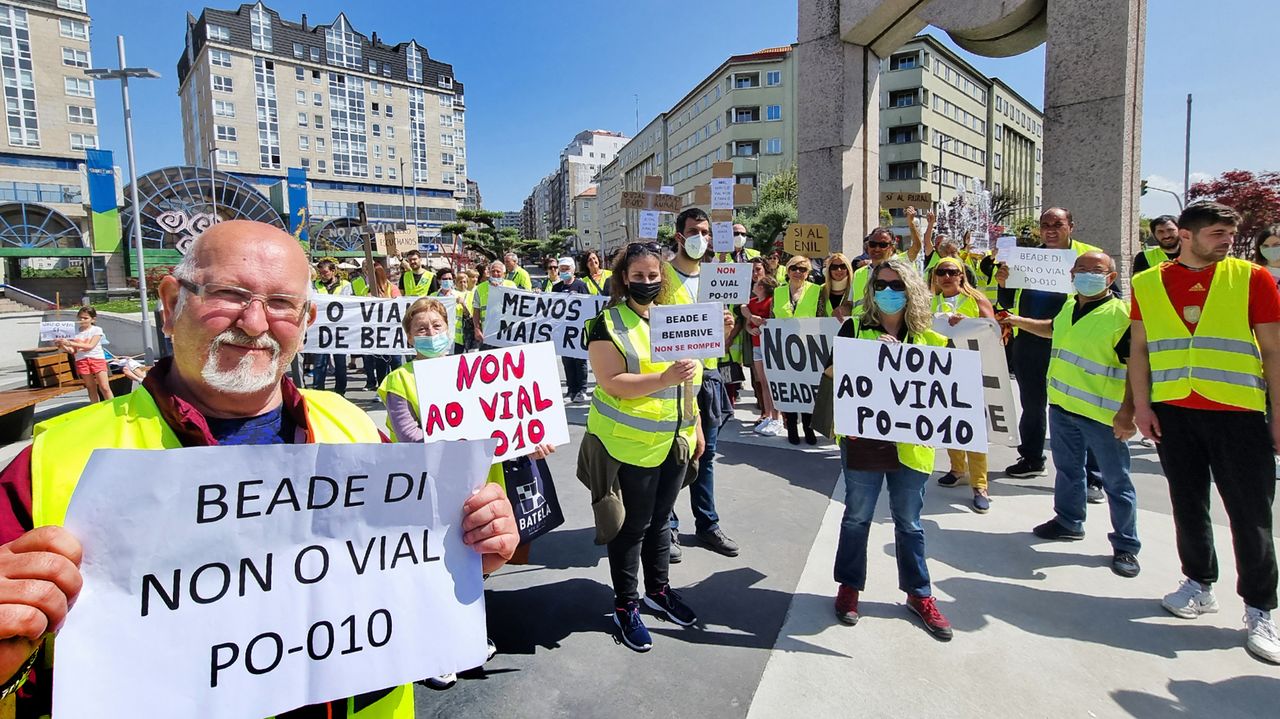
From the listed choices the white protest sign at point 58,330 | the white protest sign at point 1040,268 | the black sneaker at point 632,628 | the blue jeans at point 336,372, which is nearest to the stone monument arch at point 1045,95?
the white protest sign at point 1040,268

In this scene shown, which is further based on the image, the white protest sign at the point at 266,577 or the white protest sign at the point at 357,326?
the white protest sign at the point at 357,326

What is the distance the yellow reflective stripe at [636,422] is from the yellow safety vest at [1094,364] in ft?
9.35

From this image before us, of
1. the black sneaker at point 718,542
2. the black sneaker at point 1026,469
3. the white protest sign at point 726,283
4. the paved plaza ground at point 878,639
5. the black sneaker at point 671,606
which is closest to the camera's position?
the paved plaza ground at point 878,639

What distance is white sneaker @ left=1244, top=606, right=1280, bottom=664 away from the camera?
2.99m

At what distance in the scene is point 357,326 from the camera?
7141 millimetres

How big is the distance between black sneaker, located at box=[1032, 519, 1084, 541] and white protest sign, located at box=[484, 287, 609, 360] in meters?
5.03

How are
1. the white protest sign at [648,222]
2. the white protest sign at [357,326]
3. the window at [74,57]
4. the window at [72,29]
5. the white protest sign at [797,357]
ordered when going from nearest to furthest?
the white protest sign at [797,357]
the white protest sign at [357,326]
the white protest sign at [648,222]
the window at [72,29]
the window at [74,57]

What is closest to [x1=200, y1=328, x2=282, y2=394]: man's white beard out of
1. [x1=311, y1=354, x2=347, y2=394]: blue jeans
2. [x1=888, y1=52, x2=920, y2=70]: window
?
[x1=311, y1=354, x2=347, y2=394]: blue jeans

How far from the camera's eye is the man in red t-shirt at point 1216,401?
3.09 meters

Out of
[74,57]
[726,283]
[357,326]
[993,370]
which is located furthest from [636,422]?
[74,57]

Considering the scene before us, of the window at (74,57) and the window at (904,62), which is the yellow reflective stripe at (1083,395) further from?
the window at (74,57)

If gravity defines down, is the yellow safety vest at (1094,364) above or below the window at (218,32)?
below

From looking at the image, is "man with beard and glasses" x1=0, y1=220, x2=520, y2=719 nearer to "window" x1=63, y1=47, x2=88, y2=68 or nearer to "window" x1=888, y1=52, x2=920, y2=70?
"window" x1=888, y1=52, x2=920, y2=70

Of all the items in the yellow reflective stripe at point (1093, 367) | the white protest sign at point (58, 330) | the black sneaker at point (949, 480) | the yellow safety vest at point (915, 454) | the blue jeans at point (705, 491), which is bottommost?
the black sneaker at point (949, 480)
